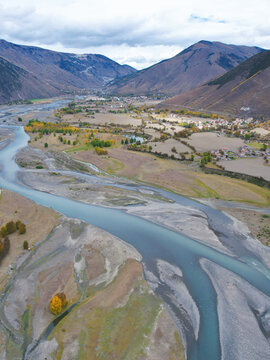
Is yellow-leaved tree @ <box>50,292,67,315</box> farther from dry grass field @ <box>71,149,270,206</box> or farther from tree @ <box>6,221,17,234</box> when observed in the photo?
dry grass field @ <box>71,149,270,206</box>

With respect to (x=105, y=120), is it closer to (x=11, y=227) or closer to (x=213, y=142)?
(x=213, y=142)

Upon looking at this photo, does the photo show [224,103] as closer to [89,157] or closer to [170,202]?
[89,157]

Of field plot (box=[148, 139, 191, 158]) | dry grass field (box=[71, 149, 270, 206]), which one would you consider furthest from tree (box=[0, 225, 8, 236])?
field plot (box=[148, 139, 191, 158])

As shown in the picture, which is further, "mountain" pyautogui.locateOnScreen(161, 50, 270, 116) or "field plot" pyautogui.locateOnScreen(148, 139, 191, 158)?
"mountain" pyautogui.locateOnScreen(161, 50, 270, 116)

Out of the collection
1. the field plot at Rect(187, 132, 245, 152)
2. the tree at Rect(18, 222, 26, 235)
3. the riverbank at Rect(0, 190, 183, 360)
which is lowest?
the riverbank at Rect(0, 190, 183, 360)

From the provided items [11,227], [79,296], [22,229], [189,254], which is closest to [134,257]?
[189,254]

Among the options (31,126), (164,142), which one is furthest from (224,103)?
(31,126)

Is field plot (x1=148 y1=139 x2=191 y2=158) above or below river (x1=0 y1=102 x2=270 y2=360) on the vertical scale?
above

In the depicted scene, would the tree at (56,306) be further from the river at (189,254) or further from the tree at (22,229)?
the tree at (22,229)
